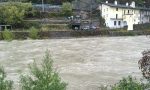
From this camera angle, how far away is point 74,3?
49.7 metres

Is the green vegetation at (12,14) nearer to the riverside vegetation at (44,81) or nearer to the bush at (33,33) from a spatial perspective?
the bush at (33,33)

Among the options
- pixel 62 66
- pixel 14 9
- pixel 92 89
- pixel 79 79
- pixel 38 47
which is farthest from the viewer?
pixel 14 9

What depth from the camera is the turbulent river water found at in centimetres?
1950

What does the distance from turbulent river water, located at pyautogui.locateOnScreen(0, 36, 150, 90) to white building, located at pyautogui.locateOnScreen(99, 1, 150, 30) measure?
698 centimetres

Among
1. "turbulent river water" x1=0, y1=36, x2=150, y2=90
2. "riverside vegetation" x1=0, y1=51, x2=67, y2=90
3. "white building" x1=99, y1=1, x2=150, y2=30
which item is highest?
"white building" x1=99, y1=1, x2=150, y2=30

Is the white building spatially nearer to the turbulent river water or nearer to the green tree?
the green tree

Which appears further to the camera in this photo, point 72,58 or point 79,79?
point 72,58

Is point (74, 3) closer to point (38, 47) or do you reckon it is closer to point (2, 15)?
point (2, 15)

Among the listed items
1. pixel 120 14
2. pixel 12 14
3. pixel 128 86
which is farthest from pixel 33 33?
pixel 128 86

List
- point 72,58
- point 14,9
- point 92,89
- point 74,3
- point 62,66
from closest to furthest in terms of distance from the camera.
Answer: point 92,89
point 62,66
point 72,58
point 14,9
point 74,3

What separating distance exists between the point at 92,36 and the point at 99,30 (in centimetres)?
106

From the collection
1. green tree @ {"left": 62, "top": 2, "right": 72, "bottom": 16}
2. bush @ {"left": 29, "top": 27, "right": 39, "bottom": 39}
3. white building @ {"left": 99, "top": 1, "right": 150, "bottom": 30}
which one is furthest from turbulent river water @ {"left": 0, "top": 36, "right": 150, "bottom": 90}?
green tree @ {"left": 62, "top": 2, "right": 72, "bottom": 16}

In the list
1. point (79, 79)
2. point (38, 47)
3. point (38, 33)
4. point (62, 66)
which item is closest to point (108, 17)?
point (38, 33)

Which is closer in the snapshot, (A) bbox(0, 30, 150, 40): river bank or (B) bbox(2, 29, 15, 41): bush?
(B) bbox(2, 29, 15, 41): bush
